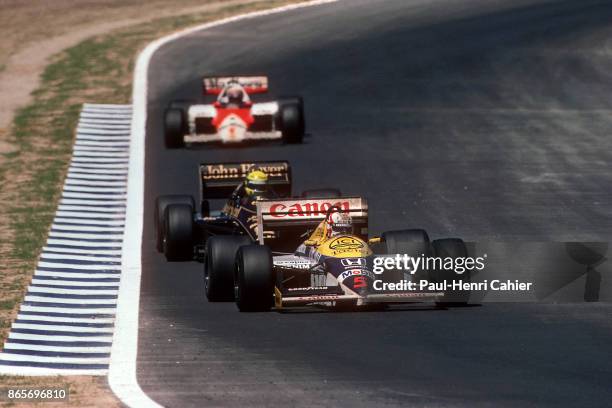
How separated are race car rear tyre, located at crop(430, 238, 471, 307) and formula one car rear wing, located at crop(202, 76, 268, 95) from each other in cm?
1527

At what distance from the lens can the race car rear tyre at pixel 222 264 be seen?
2041cm

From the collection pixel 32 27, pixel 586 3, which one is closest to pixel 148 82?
pixel 32 27

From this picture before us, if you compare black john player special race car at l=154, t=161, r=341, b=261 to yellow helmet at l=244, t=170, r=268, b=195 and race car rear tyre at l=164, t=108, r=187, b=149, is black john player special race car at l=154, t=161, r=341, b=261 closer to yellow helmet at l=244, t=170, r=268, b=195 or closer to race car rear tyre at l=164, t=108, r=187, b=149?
yellow helmet at l=244, t=170, r=268, b=195

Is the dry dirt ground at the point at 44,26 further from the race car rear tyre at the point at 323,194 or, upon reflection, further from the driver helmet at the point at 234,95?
the race car rear tyre at the point at 323,194

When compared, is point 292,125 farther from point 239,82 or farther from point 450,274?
point 450,274

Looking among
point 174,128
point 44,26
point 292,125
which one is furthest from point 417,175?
point 44,26

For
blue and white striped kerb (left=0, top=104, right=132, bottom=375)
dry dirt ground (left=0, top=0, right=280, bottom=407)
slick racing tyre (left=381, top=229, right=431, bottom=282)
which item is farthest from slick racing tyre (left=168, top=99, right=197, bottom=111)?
slick racing tyre (left=381, top=229, right=431, bottom=282)

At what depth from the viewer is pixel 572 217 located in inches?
1041

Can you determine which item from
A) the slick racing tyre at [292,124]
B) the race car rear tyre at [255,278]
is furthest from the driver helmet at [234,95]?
the race car rear tyre at [255,278]

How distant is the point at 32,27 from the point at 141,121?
15.8 m

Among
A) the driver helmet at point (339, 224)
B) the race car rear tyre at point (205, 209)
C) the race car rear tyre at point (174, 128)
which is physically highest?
the race car rear tyre at point (174, 128)

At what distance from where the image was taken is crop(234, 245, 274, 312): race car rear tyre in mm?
19406

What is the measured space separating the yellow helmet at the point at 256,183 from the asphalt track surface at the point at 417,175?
1.68m

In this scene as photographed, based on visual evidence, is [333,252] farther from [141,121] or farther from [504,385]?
[141,121]
